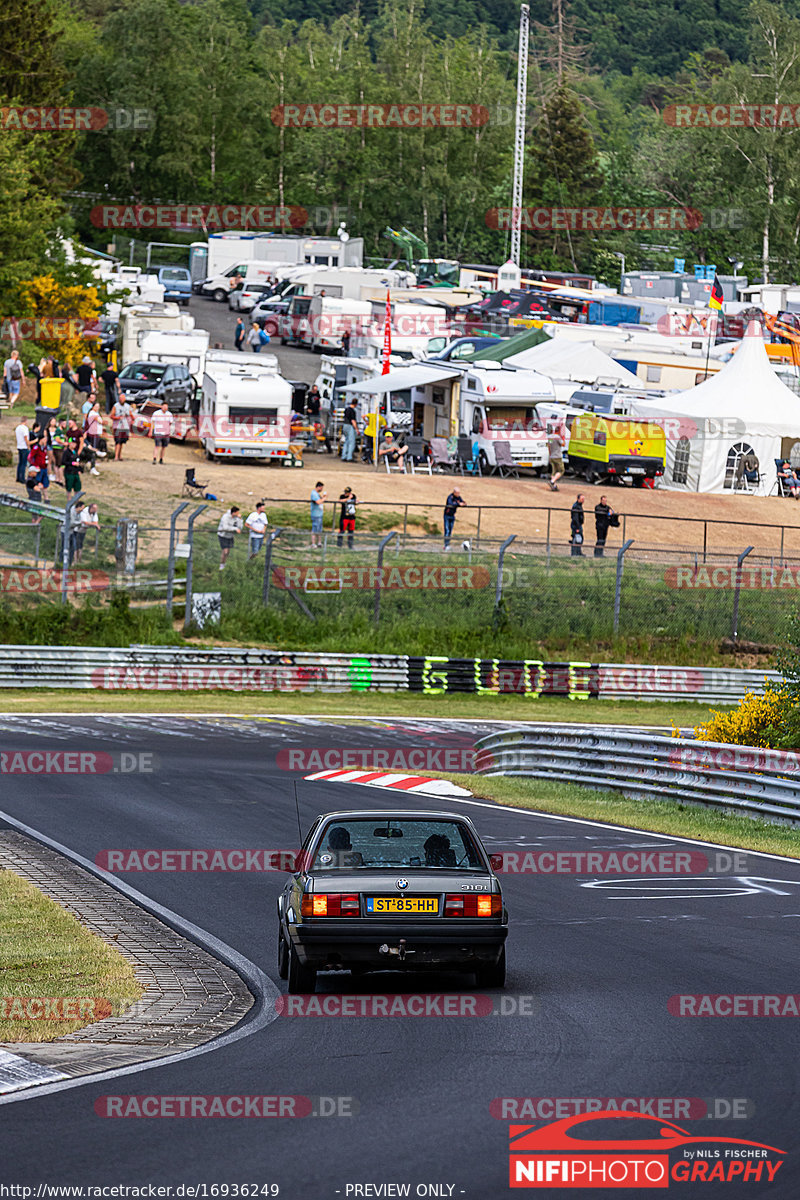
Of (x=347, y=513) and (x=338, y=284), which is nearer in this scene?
(x=347, y=513)

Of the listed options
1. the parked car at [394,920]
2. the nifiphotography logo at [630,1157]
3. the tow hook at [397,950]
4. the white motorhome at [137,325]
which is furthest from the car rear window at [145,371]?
the nifiphotography logo at [630,1157]

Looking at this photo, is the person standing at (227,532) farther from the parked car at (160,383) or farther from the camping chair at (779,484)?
the camping chair at (779,484)

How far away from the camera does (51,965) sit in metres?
Answer: 10.5

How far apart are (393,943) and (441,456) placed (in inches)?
1542

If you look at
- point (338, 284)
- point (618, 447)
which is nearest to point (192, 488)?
point (618, 447)

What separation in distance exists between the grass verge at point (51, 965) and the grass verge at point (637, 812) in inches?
284

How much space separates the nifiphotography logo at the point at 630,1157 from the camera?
20.3 ft

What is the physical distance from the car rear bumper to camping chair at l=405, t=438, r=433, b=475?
125ft

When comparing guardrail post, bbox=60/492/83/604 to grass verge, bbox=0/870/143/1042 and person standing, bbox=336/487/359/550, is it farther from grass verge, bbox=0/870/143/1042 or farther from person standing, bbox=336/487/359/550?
grass verge, bbox=0/870/143/1042

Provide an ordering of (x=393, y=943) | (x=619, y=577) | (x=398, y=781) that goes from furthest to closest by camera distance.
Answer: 1. (x=619, y=577)
2. (x=398, y=781)
3. (x=393, y=943)

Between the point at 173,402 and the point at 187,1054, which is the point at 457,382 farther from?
the point at 187,1054

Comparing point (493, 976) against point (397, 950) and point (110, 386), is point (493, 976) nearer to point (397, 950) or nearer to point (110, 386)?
point (397, 950)

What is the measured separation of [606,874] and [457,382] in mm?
34854

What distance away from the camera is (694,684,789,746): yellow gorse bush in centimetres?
2036
